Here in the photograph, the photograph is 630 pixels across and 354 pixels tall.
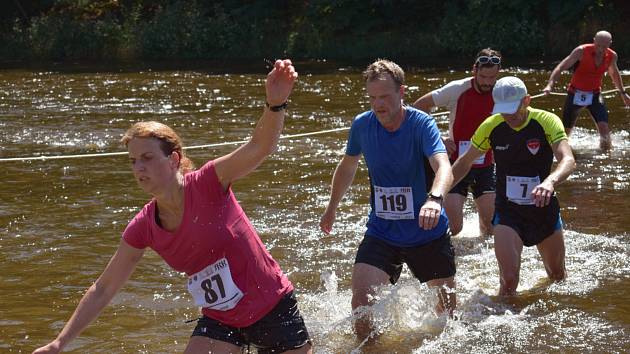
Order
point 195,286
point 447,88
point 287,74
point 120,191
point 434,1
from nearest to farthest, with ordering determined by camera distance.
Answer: point 287,74 → point 195,286 → point 447,88 → point 120,191 → point 434,1

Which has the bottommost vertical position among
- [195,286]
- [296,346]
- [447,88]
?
[296,346]

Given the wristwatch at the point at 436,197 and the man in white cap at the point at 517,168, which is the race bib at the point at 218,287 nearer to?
the wristwatch at the point at 436,197

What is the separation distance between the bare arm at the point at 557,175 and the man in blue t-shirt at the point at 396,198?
2.05 feet

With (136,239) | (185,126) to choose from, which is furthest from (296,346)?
(185,126)

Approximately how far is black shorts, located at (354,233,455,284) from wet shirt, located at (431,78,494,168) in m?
2.58

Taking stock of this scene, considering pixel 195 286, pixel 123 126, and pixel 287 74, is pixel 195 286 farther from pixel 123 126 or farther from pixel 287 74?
pixel 123 126

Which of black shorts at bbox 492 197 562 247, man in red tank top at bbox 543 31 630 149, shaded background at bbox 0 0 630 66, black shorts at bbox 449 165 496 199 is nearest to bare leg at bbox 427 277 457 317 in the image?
black shorts at bbox 492 197 562 247

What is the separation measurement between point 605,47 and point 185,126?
7552mm

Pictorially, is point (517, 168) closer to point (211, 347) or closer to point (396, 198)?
point (396, 198)

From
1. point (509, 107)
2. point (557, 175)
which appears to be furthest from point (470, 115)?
point (557, 175)

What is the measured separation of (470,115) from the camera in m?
8.80

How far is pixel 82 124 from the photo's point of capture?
1891 centimetres

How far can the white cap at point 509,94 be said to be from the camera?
272 inches

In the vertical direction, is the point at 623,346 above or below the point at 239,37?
below
